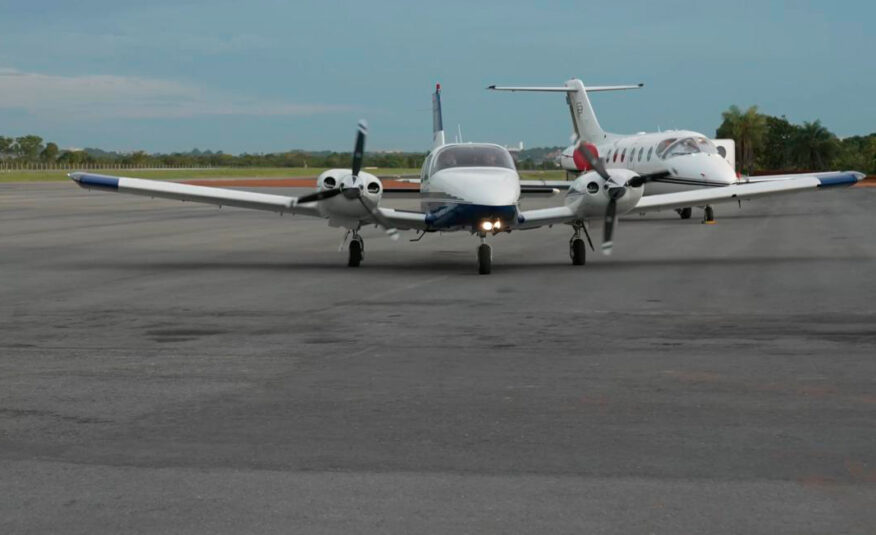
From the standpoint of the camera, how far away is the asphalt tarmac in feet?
20.5

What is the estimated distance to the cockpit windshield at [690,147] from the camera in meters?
37.2

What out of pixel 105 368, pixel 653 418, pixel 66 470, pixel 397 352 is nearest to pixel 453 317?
pixel 397 352

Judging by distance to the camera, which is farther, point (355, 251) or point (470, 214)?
point (355, 251)

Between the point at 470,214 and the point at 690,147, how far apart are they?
18851mm

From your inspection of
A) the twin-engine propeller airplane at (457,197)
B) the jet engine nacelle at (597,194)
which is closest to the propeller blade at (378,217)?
the twin-engine propeller airplane at (457,197)

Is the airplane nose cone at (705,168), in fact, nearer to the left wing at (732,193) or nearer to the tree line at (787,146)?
the left wing at (732,193)

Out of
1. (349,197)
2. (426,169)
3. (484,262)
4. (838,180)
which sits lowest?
(484,262)

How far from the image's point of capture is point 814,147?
486 feet

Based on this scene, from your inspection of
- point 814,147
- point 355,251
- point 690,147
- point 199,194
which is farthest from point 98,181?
point 814,147

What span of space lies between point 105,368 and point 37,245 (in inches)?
737

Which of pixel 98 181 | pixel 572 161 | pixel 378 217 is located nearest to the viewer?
pixel 378 217

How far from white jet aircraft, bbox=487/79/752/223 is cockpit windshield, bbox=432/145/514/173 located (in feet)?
28.4

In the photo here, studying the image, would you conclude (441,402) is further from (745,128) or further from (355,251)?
(745,128)

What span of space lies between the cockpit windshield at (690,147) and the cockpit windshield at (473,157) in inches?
656
